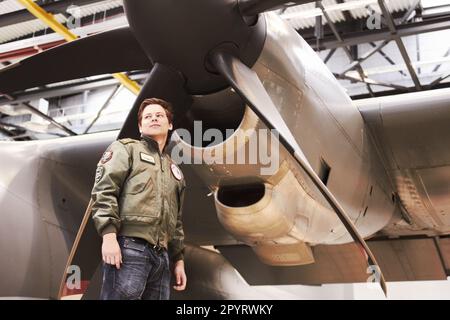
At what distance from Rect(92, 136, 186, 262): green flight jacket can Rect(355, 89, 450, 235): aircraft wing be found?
2.56 meters

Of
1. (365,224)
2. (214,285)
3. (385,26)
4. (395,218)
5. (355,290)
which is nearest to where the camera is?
(365,224)

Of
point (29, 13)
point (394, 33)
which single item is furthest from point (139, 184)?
point (29, 13)

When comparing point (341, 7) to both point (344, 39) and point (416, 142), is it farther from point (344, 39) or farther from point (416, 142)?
point (416, 142)

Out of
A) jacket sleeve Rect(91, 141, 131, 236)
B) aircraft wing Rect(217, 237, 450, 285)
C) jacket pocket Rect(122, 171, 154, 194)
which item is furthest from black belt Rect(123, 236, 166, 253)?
aircraft wing Rect(217, 237, 450, 285)

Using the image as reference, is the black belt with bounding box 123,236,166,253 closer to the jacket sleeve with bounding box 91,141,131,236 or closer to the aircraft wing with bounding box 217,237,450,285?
the jacket sleeve with bounding box 91,141,131,236

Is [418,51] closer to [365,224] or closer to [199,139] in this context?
[365,224]

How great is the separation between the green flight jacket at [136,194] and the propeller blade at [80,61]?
1.46 m

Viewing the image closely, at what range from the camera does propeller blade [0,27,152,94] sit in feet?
12.2

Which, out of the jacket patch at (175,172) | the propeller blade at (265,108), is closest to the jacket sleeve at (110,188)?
the jacket patch at (175,172)

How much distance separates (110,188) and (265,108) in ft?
4.14

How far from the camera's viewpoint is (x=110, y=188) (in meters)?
2.21

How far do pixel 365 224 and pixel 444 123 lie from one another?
3.72ft
